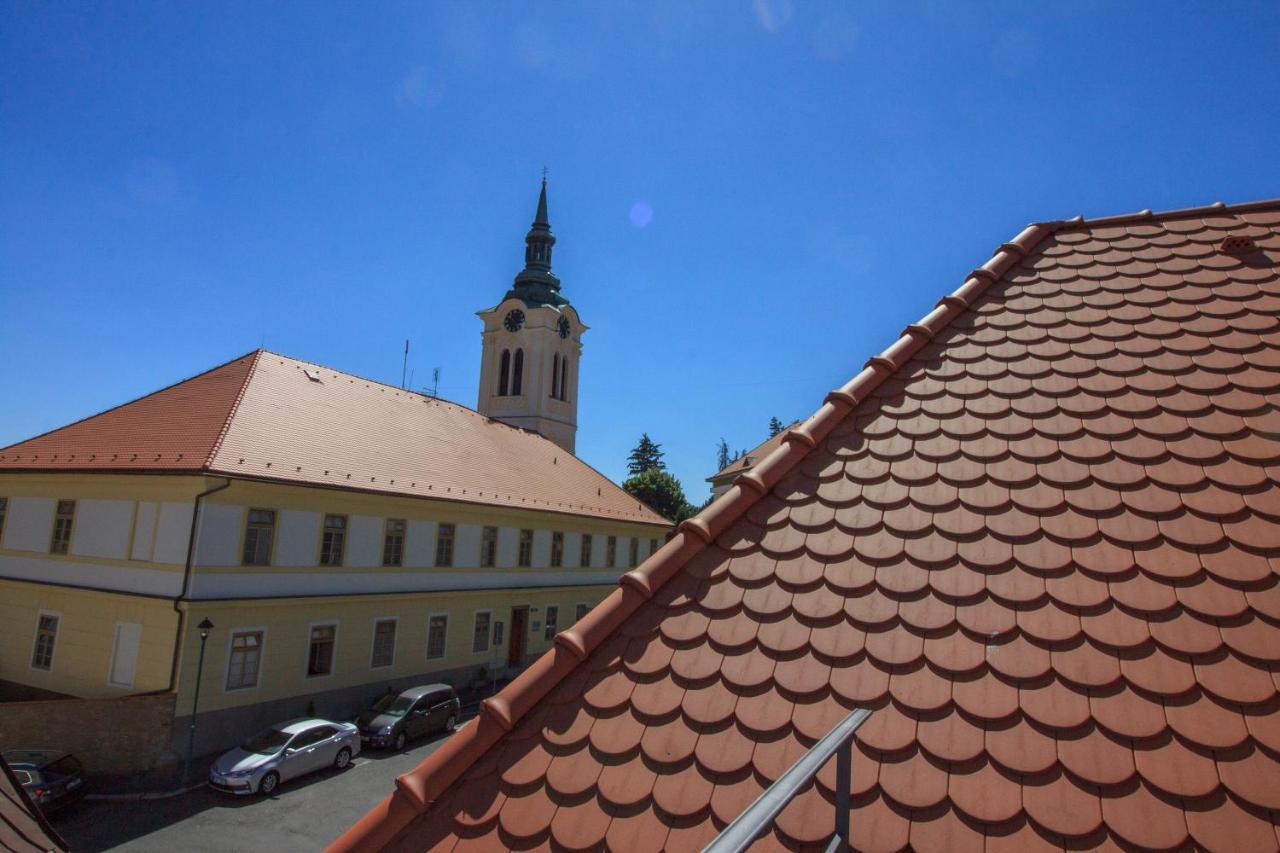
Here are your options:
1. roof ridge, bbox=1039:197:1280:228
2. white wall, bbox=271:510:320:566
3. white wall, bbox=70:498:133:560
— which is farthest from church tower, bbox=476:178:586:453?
roof ridge, bbox=1039:197:1280:228

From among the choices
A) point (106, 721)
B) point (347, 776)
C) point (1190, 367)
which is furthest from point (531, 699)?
point (106, 721)

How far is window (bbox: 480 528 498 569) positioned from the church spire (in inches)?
1101

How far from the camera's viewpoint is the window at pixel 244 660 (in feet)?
56.5

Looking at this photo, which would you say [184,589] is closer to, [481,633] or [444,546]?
[444,546]

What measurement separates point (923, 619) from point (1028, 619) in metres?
0.35

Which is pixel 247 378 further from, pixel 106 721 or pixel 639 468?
pixel 639 468

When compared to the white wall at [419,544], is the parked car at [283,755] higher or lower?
lower

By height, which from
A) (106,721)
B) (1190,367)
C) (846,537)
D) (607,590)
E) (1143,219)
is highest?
(1143,219)

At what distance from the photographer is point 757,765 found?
2.26 metres

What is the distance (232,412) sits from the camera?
785 inches

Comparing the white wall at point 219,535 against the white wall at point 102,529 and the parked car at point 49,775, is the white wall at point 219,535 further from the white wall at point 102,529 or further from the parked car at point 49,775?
the parked car at point 49,775

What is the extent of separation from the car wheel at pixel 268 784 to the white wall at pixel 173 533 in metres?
5.61

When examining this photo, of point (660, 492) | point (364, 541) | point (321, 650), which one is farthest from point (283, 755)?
point (660, 492)

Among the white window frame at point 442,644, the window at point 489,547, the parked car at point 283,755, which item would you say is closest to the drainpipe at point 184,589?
the parked car at point 283,755
